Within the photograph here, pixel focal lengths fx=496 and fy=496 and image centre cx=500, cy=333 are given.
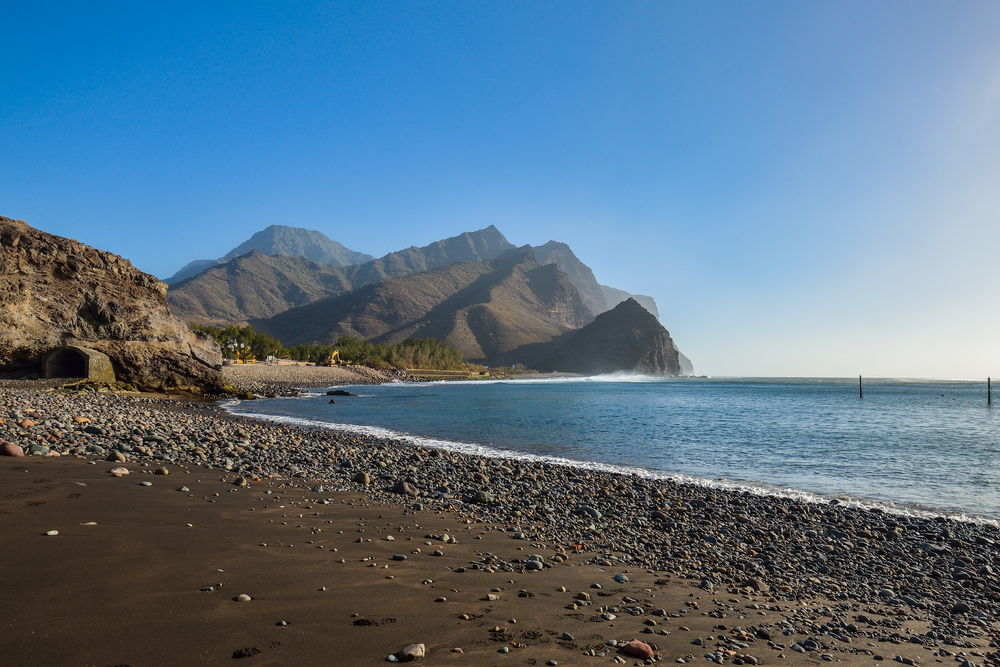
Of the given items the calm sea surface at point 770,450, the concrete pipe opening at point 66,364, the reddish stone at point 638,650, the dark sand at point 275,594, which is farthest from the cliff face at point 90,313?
the reddish stone at point 638,650

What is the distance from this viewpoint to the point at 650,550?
797 centimetres

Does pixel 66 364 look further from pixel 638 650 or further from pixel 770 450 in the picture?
pixel 770 450

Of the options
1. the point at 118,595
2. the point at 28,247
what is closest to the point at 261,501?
the point at 118,595

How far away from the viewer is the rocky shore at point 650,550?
493 centimetres

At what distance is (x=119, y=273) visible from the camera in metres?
37.3

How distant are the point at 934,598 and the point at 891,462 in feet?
48.6

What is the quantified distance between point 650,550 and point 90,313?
3969cm

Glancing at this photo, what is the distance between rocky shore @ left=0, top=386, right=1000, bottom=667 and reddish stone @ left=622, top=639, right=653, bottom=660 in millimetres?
49

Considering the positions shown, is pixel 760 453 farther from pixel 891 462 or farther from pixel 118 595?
pixel 118 595

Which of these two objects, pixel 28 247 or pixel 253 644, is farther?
pixel 28 247

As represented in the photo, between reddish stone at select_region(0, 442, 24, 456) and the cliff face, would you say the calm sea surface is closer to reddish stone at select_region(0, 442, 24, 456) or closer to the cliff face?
reddish stone at select_region(0, 442, 24, 456)

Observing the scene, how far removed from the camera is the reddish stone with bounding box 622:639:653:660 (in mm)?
4207

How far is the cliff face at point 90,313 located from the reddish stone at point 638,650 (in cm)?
3936

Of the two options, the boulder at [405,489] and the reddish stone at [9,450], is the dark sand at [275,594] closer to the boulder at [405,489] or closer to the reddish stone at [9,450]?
the boulder at [405,489]
